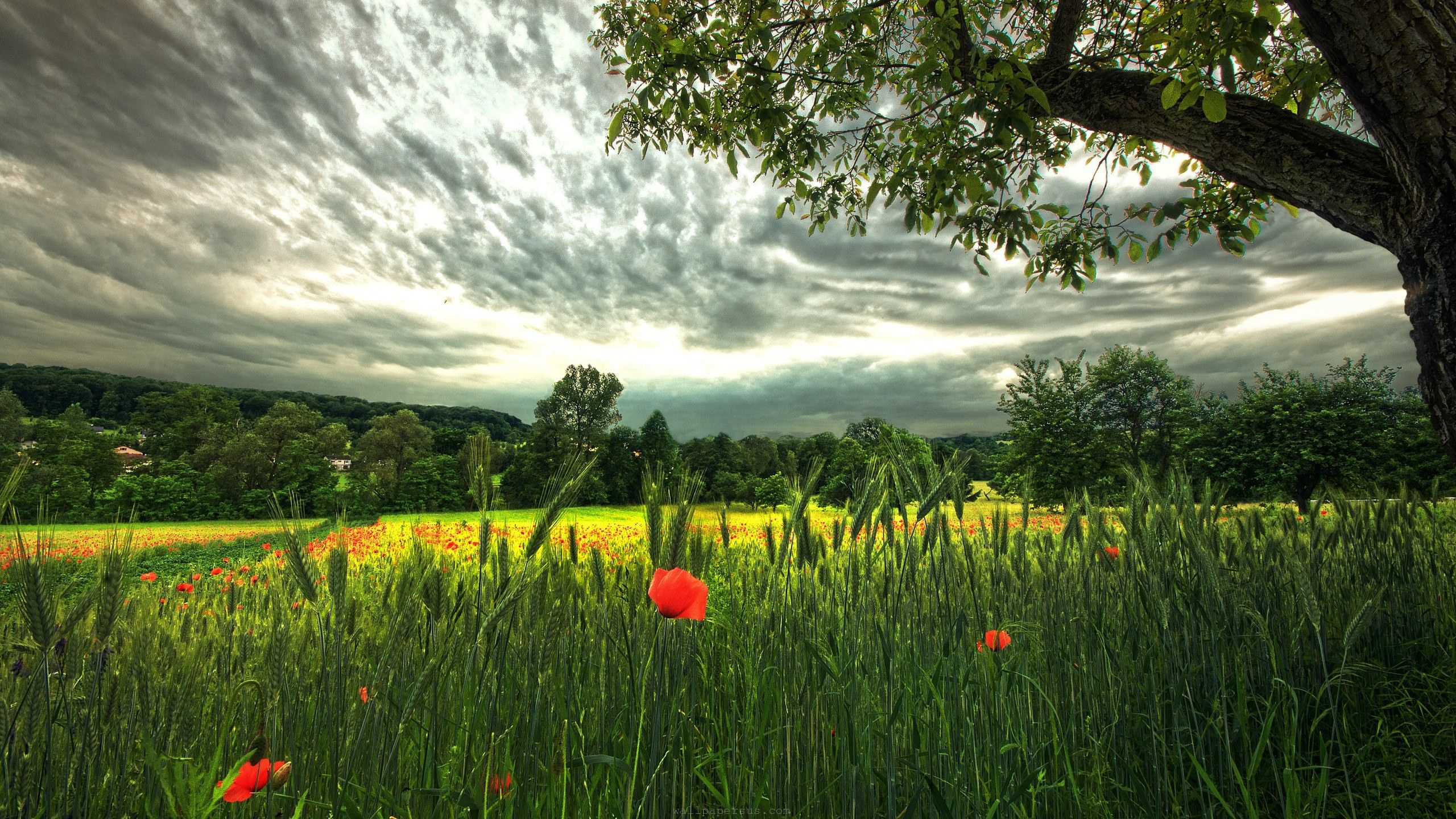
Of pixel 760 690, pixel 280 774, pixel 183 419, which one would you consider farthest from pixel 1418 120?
pixel 183 419

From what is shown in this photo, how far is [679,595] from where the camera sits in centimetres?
122

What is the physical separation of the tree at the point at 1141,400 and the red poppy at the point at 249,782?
27200 millimetres

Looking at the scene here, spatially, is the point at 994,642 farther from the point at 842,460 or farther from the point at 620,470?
the point at 620,470

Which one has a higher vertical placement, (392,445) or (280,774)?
(392,445)

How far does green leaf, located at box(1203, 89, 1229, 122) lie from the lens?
8.68 feet

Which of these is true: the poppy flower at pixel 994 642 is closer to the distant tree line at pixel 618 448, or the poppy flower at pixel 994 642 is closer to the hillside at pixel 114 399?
the distant tree line at pixel 618 448

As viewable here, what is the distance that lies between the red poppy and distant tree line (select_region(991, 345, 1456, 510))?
1879 centimetres

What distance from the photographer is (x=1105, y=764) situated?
192cm

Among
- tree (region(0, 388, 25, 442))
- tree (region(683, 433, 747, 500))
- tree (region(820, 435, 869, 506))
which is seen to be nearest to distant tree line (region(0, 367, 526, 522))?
tree (region(0, 388, 25, 442))

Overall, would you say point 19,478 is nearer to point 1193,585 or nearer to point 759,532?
point 1193,585

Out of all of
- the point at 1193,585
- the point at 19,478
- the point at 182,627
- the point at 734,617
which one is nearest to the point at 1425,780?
the point at 1193,585

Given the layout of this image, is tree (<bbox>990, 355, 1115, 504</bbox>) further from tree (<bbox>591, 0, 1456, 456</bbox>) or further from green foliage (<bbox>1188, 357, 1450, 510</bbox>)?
tree (<bbox>591, 0, 1456, 456</bbox>)

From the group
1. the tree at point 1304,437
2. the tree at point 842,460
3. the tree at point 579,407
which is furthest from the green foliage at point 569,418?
the tree at point 1304,437

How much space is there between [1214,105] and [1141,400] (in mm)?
26455
